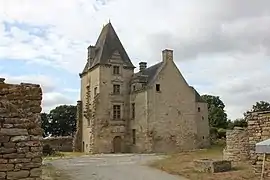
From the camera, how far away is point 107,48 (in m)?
43.0

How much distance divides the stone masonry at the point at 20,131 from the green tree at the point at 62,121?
64262 millimetres

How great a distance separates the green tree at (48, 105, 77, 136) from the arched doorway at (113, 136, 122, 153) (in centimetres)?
3024

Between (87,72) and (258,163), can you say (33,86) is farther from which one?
(87,72)

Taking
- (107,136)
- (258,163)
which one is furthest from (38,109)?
(107,136)

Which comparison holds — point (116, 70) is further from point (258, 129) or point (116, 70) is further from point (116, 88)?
point (258, 129)

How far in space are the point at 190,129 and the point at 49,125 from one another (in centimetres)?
3567

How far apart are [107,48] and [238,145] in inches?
1003

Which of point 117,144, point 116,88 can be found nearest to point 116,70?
point 116,88

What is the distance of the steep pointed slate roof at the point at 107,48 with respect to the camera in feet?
139

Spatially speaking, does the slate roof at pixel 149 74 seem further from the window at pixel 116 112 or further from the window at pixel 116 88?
the window at pixel 116 112

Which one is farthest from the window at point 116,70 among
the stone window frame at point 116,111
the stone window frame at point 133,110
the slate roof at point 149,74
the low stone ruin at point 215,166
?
the low stone ruin at point 215,166

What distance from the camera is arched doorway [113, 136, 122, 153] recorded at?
41.1 meters

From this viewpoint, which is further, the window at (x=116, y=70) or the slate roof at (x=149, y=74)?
the window at (x=116, y=70)

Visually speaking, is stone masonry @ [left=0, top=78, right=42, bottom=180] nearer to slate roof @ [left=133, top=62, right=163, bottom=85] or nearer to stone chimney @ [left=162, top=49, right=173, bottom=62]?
slate roof @ [left=133, top=62, right=163, bottom=85]
